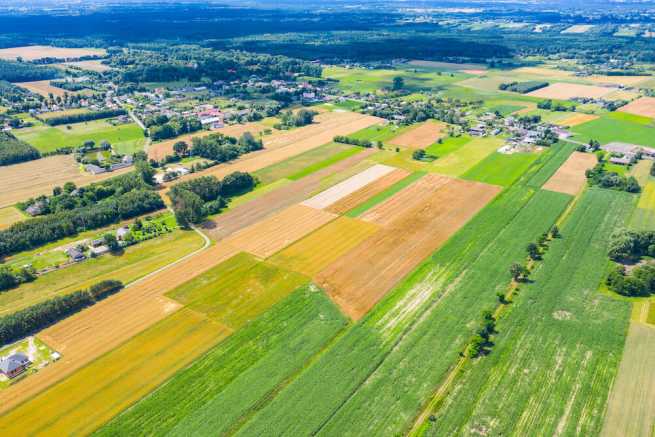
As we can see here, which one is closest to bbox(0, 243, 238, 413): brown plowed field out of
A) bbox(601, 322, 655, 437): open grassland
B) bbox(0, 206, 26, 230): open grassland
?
bbox(0, 206, 26, 230): open grassland

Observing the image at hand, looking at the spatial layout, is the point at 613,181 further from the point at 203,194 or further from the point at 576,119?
the point at 203,194

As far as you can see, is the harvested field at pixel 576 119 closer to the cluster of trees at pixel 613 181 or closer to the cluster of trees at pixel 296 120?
the cluster of trees at pixel 613 181

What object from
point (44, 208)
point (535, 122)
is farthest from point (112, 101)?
point (535, 122)

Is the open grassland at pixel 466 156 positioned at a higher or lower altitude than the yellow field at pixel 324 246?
higher

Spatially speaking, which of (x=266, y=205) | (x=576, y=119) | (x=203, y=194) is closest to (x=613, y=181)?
(x=576, y=119)

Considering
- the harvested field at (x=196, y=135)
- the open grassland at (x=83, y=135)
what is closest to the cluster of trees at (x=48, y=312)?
→ the harvested field at (x=196, y=135)

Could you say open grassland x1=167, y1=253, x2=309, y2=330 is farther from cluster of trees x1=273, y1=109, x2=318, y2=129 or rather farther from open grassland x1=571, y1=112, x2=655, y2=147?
open grassland x1=571, y1=112, x2=655, y2=147

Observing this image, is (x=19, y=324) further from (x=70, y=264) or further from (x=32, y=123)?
(x=32, y=123)
